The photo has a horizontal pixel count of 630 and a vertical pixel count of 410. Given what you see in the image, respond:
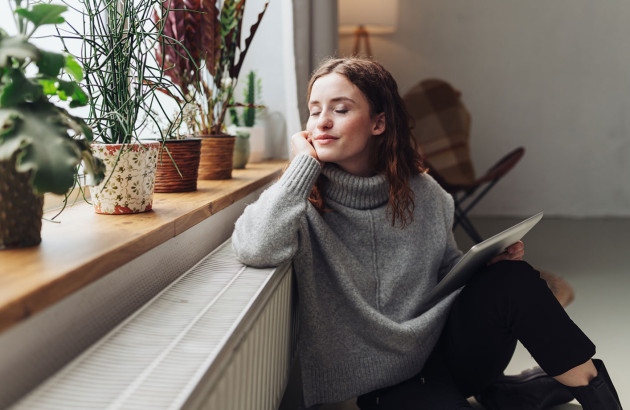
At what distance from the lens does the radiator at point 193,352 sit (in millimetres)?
567

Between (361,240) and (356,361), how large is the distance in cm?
27

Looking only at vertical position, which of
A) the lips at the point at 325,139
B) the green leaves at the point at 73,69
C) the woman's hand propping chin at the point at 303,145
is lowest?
the woman's hand propping chin at the point at 303,145

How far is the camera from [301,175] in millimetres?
1118

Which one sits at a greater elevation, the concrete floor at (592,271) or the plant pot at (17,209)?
the plant pot at (17,209)

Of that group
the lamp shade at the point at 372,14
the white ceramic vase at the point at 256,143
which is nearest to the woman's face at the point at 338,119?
the white ceramic vase at the point at 256,143

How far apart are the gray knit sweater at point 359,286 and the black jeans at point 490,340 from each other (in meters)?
0.05

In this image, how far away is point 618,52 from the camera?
4043 mm

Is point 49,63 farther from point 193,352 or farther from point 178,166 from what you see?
point 178,166

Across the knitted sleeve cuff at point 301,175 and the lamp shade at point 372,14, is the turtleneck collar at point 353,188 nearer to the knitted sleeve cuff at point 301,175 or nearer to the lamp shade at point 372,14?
the knitted sleeve cuff at point 301,175

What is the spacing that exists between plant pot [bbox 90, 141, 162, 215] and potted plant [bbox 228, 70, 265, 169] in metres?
0.79

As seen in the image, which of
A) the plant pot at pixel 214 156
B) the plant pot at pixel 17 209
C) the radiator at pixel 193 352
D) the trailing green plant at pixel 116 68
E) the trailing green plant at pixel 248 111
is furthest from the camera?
the trailing green plant at pixel 248 111

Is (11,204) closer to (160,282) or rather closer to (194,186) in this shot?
(160,282)

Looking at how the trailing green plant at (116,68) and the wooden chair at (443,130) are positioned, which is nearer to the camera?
the trailing green plant at (116,68)

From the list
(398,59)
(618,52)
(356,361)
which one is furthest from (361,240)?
(618,52)
